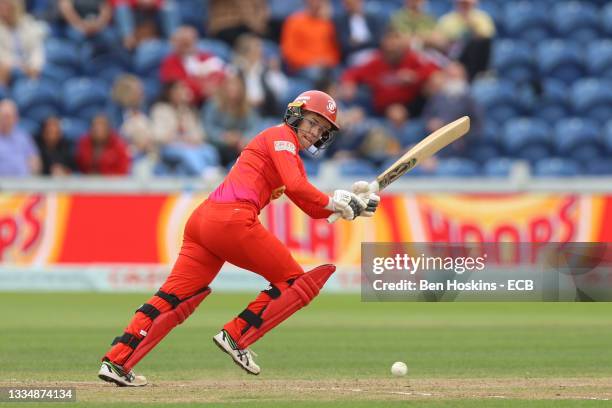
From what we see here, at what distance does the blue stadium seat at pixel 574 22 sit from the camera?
2003 centimetres

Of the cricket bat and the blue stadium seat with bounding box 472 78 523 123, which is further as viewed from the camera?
the blue stadium seat with bounding box 472 78 523 123

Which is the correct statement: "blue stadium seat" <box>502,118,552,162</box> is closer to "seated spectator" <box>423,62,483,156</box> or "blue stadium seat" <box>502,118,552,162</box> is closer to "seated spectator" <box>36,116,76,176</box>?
"seated spectator" <box>423,62,483,156</box>

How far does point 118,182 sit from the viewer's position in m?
16.1

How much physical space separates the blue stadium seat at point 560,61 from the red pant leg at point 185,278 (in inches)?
493

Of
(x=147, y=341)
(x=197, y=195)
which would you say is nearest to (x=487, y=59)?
(x=197, y=195)

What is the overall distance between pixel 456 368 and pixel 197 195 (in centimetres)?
756

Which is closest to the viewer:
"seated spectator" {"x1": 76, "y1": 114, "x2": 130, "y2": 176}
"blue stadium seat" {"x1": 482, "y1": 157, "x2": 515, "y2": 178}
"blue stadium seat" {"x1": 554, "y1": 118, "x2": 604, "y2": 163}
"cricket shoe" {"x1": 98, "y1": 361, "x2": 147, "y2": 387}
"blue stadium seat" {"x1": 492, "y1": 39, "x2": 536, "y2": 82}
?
"cricket shoe" {"x1": 98, "y1": 361, "x2": 147, "y2": 387}

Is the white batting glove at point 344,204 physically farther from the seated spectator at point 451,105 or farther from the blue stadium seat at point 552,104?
the blue stadium seat at point 552,104

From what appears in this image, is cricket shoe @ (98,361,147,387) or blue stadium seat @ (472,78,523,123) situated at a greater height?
blue stadium seat @ (472,78,523,123)

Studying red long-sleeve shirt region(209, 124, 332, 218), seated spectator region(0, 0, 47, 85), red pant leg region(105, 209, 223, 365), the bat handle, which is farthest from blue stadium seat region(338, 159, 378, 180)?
red pant leg region(105, 209, 223, 365)

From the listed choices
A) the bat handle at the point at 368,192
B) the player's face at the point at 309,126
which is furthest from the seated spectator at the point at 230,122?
the player's face at the point at 309,126

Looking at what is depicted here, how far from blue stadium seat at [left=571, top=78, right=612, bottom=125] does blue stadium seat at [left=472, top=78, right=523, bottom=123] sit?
877 mm

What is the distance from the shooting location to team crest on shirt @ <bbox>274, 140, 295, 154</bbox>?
25.1ft

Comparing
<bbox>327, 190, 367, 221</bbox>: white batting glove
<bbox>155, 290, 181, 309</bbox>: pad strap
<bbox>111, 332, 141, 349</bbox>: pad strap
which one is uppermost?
<bbox>327, 190, 367, 221</bbox>: white batting glove
